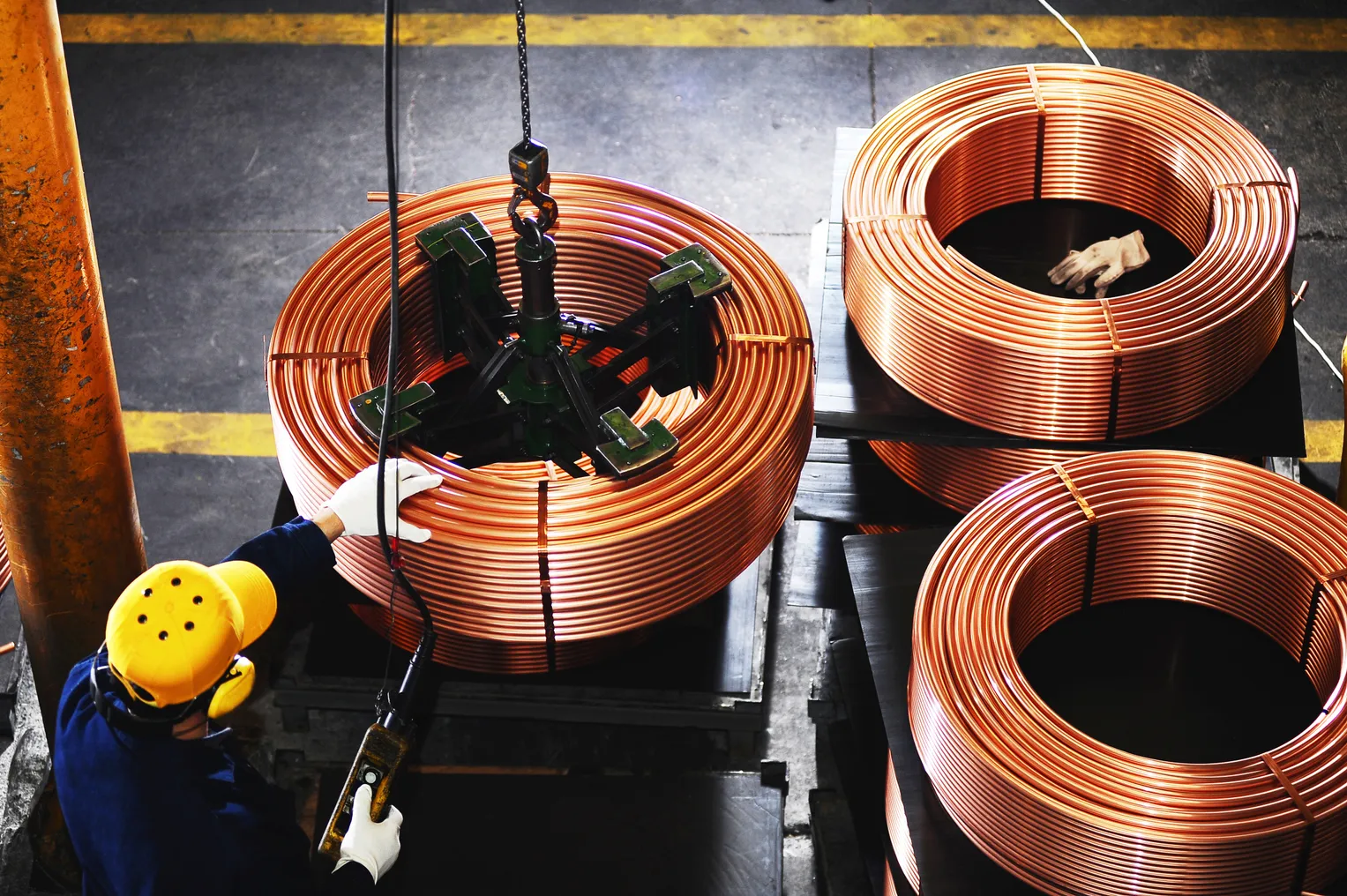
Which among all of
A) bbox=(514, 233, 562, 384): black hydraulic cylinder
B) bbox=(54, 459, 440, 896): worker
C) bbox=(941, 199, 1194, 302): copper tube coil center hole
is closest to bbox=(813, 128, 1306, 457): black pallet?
bbox=(941, 199, 1194, 302): copper tube coil center hole

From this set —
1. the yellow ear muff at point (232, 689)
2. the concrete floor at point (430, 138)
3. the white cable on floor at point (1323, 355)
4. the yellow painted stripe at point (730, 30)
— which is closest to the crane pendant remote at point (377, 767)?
the yellow ear muff at point (232, 689)

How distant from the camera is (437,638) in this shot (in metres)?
5.12

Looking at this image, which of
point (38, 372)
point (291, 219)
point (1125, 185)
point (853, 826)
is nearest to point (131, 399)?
point (291, 219)

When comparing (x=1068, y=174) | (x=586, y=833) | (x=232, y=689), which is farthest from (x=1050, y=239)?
(x=232, y=689)

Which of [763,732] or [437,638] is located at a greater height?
[437,638]

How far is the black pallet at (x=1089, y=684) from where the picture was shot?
14.1 feet

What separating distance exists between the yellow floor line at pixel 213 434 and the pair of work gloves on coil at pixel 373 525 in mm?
2606

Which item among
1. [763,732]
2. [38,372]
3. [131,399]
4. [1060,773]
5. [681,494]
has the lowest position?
[763,732]

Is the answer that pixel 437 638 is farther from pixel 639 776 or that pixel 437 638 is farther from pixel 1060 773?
pixel 1060 773

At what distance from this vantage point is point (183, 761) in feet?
13.5

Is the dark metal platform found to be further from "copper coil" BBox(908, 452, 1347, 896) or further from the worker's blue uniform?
"copper coil" BBox(908, 452, 1347, 896)

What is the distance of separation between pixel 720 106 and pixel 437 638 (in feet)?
14.2

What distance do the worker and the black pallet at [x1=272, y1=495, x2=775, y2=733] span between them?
866 millimetres

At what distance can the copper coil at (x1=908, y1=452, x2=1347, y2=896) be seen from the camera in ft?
12.9
